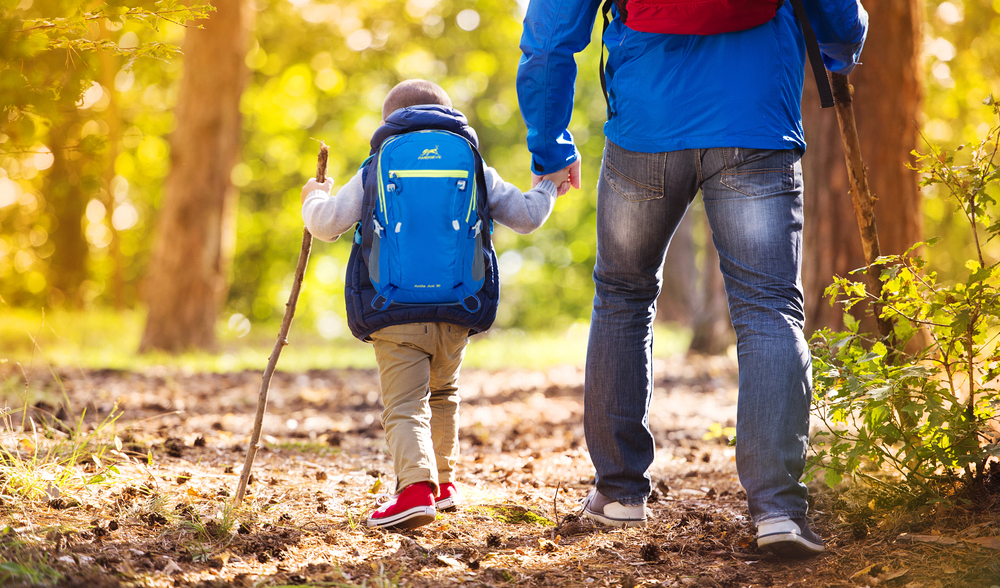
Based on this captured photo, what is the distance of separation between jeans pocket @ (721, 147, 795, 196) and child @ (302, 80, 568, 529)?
0.75 m

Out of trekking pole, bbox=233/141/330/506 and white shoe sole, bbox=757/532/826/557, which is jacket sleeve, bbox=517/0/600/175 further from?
white shoe sole, bbox=757/532/826/557

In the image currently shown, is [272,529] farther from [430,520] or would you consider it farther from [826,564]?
[826,564]

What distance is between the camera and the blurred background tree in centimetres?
290

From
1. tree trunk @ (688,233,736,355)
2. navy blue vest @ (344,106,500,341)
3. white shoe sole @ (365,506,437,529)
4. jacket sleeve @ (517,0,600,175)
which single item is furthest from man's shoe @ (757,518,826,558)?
tree trunk @ (688,233,736,355)

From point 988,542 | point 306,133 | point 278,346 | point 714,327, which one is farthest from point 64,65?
point 306,133

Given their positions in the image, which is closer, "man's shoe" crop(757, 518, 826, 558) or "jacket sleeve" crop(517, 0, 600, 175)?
"man's shoe" crop(757, 518, 826, 558)

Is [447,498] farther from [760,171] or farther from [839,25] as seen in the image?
[839,25]

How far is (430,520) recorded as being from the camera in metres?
2.53

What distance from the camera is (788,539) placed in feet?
6.95

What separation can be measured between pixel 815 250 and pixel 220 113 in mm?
7283

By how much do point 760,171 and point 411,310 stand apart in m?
1.21

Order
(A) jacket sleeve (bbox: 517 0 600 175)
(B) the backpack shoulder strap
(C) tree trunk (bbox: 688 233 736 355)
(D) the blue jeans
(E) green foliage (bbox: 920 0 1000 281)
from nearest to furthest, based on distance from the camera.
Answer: (D) the blue jeans
(B) the backpack shoulder strap
(A) jacket sleeve (bbox: 517 0 600 175)
(C) tree trunk (bbox: 688 233 736 355)
(E) green foliage (bbox: 920 0 1000 281)

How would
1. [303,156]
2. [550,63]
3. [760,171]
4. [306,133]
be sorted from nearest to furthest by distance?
[760,171]
[550,63]
[306,133]
[303,156]

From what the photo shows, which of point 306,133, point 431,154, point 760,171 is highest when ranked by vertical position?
point 306,133
